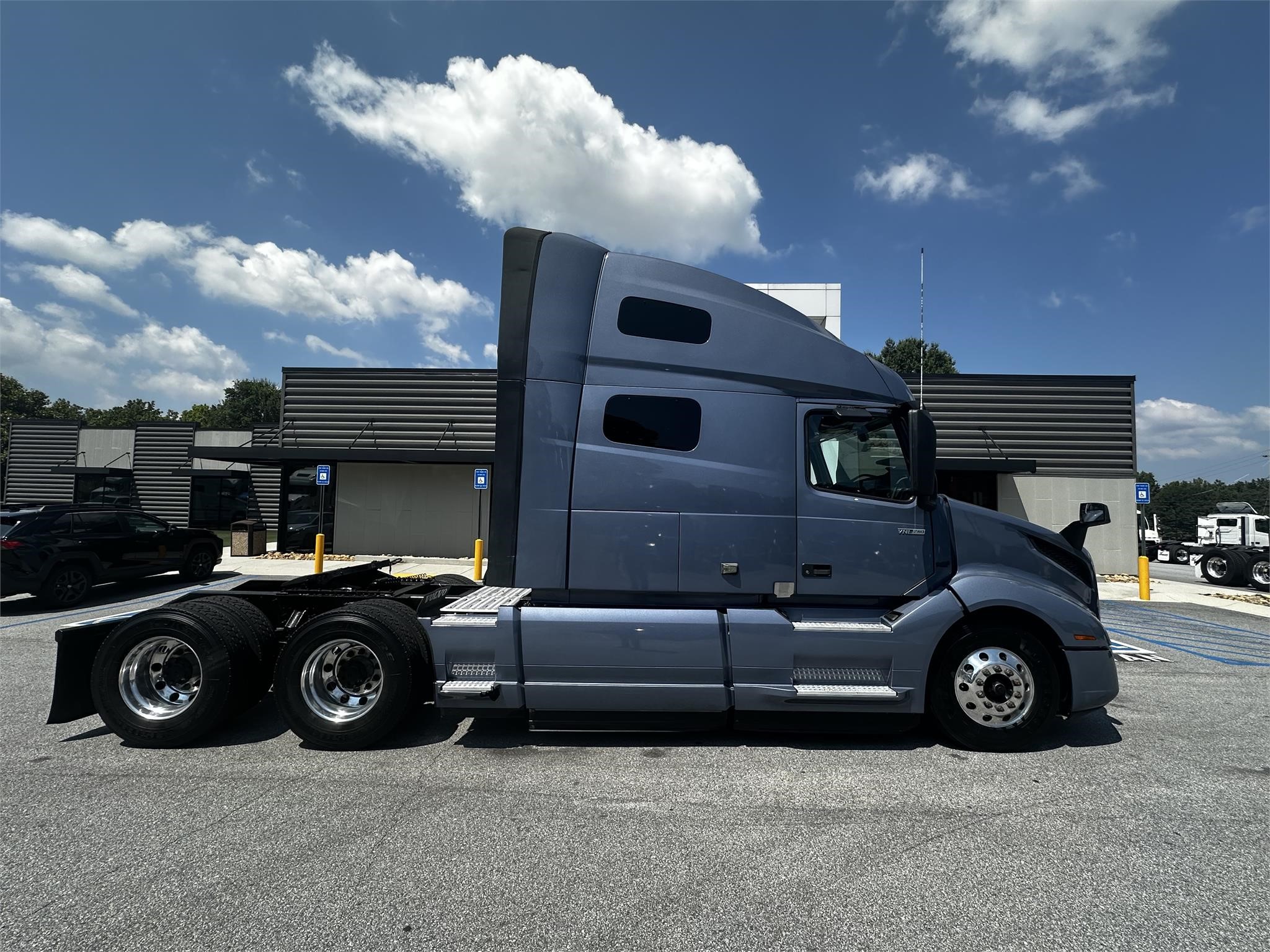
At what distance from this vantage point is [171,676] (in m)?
4.39

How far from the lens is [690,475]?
4.28m

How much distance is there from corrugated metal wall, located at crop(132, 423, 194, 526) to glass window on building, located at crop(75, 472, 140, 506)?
0.29 m

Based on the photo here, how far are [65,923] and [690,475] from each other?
3.75 m

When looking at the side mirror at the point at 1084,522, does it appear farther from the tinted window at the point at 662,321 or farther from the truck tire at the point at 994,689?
the tinted window at the point at 662,321

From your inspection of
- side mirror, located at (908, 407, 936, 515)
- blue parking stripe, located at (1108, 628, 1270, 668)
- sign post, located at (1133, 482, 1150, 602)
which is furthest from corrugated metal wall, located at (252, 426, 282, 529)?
sign post, located at (1133, 482, 1150, 602)

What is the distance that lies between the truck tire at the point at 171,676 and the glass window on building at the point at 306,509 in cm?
1399

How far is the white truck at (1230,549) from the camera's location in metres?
15.0

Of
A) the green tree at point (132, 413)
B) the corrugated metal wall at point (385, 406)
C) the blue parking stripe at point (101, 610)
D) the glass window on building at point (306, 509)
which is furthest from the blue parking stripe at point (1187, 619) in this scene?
the green tree at point (132, 413)

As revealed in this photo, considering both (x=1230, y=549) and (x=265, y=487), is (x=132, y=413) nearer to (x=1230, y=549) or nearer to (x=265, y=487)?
(x=265, y=487)

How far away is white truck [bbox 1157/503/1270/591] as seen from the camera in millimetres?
15000

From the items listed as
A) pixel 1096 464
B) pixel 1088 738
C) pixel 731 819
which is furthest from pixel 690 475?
pixel 1096 464

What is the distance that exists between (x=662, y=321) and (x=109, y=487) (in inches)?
1353

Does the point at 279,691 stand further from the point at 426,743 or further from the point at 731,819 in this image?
the point at 731,819

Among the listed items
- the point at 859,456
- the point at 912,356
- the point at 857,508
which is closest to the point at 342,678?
the point at 857,508
